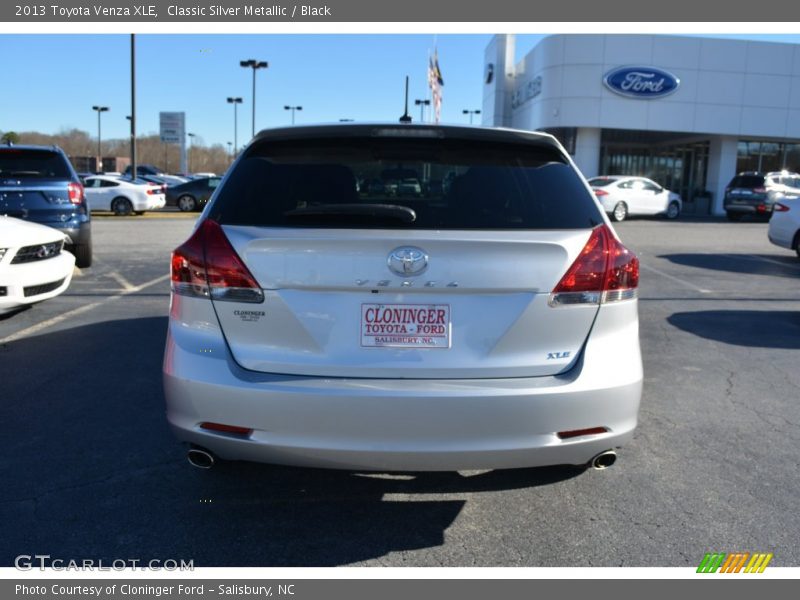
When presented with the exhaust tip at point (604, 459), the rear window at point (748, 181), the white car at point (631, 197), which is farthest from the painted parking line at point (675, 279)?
the rear window at point (748, 181)

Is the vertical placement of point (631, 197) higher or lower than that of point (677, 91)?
lower

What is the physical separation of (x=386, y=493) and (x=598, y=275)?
1500 mm

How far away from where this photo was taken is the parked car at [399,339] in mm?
2832

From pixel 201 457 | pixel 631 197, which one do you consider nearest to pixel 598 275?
pixel 201 457

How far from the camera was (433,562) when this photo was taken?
3039 millimetres

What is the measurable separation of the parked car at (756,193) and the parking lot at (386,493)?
954 inches

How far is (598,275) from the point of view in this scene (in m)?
3.02

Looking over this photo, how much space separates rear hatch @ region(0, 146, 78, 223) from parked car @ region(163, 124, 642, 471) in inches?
295

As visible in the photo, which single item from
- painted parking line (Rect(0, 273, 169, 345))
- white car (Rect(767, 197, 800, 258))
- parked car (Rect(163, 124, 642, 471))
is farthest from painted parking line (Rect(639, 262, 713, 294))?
parked car (Rect(163, 124, 642, 471))

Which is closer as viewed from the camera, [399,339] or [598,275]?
[399,339]

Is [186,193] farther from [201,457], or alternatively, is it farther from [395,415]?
[395,415]

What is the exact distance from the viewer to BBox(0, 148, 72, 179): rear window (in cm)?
959

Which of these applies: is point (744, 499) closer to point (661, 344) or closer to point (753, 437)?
point (753, 437)

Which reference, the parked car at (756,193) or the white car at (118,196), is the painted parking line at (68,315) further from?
the parked car at (756,193)
